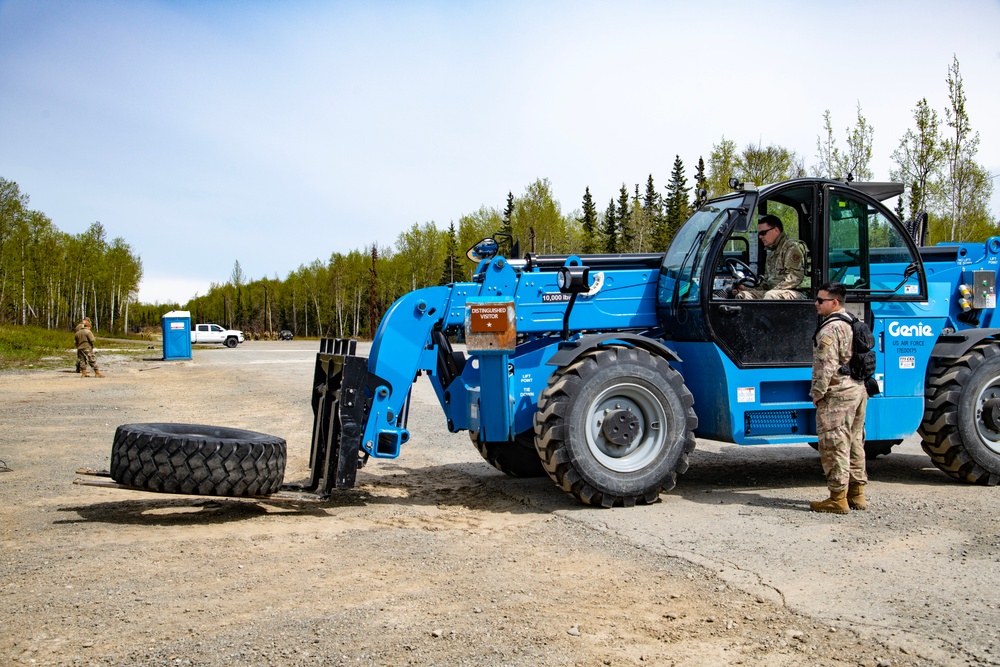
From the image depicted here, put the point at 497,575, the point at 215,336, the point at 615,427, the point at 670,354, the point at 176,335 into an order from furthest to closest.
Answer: the point at 215,336 < the point at 176,335 < the point at 670,354 < the point at 615,427 < the point at 497,575

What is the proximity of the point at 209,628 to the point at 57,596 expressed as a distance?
107cm

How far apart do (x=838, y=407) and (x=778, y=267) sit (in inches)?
65.3

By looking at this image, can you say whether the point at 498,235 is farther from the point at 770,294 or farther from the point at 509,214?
the point at 509,214

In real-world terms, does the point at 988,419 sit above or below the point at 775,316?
below

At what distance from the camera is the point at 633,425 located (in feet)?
24.1

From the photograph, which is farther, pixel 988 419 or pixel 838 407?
pixel 988 419

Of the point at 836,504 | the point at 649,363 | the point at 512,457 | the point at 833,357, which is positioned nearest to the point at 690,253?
the point at 649,363

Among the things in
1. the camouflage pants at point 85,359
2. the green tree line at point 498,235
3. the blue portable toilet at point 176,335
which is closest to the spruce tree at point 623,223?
the green tree line at point 498,235

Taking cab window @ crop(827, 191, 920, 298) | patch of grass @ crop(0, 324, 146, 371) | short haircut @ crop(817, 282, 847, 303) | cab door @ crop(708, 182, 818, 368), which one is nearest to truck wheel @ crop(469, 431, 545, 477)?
cab door @ crop(708, 182, 818, 368)

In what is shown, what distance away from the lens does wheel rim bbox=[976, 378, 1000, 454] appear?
8.41 m

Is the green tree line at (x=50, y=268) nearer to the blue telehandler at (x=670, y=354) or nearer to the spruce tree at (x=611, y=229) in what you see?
the spruce tree at (x=611, y=229)

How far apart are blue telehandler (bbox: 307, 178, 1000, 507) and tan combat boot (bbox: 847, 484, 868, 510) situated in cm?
84

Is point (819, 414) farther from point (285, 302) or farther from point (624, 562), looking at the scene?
point (285, 302)

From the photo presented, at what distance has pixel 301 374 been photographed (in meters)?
26.1
